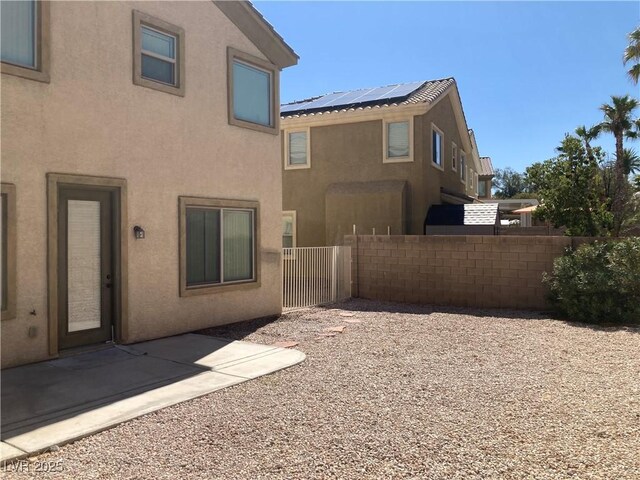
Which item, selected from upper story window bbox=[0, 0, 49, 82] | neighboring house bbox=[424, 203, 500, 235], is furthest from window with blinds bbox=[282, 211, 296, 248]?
upper story window bbox=[0, 0, 49, 82]

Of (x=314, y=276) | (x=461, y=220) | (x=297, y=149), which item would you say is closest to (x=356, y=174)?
(x=297, y=149)

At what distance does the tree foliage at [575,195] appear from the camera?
49.2 ft

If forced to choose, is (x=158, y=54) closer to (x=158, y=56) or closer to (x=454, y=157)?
(x=158, y=56)

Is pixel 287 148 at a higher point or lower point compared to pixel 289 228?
higher

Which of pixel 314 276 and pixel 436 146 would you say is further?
pixel 436 146

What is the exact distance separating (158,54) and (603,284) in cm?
998

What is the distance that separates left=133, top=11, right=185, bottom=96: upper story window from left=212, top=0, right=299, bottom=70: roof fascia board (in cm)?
149

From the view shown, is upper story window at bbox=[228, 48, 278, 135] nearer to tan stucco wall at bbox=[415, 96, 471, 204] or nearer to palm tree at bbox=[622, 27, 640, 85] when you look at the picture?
tan stucco wall at bbox=[415, 96, 471, 204]

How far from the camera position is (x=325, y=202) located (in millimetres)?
18953

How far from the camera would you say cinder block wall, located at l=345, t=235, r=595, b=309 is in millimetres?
12477

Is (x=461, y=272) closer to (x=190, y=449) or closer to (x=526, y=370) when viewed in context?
(x=526, y=370)

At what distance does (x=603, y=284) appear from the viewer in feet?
34.8

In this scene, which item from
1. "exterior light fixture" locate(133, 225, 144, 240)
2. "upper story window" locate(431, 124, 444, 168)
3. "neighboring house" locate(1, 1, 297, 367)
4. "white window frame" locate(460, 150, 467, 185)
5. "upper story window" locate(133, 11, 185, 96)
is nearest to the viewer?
"neighboring house" locate(1, 1, 297, 367)

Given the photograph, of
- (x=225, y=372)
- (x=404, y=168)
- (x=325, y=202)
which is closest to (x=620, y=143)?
(x=404, y=168)
